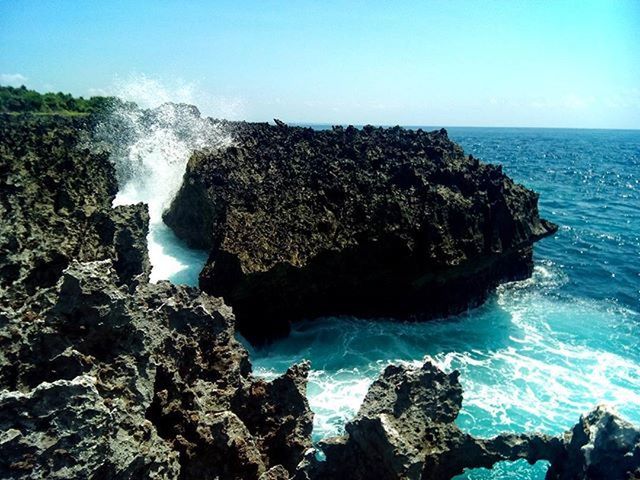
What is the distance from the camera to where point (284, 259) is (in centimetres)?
2100

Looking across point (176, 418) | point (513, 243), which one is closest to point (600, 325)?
point (513, 243)

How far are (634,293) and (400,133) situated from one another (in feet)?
58.7

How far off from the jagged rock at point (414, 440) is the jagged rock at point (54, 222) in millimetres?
6823

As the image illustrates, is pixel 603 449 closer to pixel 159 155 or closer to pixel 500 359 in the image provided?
pixel 500 359

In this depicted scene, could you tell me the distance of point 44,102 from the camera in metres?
72.5

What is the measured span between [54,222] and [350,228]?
12557 millimetres

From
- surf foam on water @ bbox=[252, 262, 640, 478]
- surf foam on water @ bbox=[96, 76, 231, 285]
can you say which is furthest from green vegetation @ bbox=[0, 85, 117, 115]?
surf foam on water @ bbox=[252, 262, 640, 478]

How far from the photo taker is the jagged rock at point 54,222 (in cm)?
1370

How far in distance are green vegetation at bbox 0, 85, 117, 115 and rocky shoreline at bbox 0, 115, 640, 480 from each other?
61143mm

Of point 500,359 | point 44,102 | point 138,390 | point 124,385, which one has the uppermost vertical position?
point 44,102

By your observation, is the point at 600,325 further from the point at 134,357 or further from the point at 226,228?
the point at 134,357

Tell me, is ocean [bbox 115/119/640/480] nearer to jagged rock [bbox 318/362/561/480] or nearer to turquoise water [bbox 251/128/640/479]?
turquoise water [bbox 251/128/640/479]

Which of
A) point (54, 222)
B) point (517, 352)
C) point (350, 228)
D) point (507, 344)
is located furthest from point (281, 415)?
point (507, 344)

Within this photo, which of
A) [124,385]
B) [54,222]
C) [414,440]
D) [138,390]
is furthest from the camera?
[54,222]
